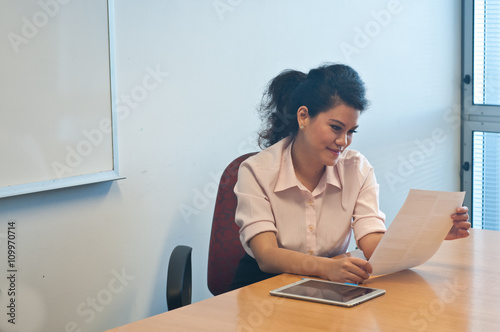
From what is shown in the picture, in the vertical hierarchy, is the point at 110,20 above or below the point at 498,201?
above

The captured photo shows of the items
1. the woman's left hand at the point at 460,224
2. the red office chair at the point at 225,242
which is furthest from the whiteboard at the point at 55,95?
A: the woman's left hand at the point at 460,224

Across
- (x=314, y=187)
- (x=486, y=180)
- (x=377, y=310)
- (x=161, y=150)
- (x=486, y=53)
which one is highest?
(x=486, y=53)

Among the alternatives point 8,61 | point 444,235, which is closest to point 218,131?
point 8,61

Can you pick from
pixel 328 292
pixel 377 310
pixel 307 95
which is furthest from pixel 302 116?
pixel 377 310

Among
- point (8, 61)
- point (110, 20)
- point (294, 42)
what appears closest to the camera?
point (8, 61)

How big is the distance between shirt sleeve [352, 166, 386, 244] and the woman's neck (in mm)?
152

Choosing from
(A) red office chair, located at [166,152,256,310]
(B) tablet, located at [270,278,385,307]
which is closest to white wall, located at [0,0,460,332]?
(A) red office chair, located at [166,152,256,310]

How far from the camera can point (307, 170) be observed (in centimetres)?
201

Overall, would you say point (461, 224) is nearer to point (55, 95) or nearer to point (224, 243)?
point (224, 243)

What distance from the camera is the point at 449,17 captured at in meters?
4.08

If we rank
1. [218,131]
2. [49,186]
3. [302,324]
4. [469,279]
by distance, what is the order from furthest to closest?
1. [218,131]
2. [49,186]
3. [469,279]
4. [302,324]

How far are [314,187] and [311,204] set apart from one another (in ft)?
0.23

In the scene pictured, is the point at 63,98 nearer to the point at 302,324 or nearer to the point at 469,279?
the point at 302,324

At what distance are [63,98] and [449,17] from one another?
2960 millimetres
